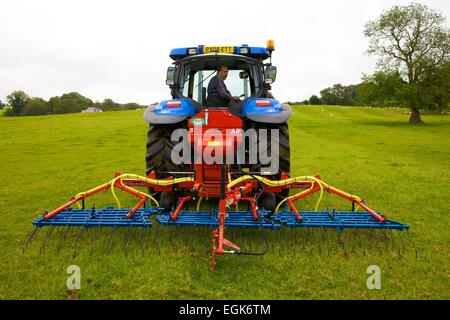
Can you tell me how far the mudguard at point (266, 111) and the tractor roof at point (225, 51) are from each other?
3.32 feet

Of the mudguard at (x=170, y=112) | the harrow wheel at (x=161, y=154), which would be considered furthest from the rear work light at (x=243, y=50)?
the harrow wheel at (x=161, y=154)

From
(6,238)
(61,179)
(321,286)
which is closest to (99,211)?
(6,238)

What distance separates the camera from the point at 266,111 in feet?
15.7

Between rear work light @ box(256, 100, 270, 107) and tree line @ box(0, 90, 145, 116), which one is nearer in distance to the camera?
rear work light @ box(256, 100, 270, 107)

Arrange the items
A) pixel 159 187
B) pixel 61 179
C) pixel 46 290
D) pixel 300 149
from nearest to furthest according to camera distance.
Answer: pixel 46 290 < pixel 159 187 < pixel 61 179 < pixel 300 149

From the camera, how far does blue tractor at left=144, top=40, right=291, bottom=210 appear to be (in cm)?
480

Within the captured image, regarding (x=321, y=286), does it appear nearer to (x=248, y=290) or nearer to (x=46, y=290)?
(x=248, y=290)

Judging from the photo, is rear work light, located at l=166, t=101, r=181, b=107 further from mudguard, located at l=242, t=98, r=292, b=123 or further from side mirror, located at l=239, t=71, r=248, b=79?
side mirror, located at l=239, t=71, r=248, b=79

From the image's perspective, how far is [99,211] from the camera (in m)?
4.03

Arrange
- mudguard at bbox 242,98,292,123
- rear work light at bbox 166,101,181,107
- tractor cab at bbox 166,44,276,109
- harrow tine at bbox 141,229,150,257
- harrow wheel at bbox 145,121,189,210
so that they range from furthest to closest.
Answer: tractor cab at bbox 166,44,276,109
rear work light at bbox 166,101,181,107
harrow wheel at bbox 145,121,189,210
mudguard at bbox 242,98,292,123
harrow tine at bbox 141,229,150,257

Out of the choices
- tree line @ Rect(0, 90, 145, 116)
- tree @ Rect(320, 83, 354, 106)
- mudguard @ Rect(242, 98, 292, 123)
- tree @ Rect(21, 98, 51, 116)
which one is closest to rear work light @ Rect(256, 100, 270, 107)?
mudguard @ Rect(242, 98, 292, 123)

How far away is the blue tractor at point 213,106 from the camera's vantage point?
480 centimetres

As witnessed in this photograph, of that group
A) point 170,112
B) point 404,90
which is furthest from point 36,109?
point 170,112
